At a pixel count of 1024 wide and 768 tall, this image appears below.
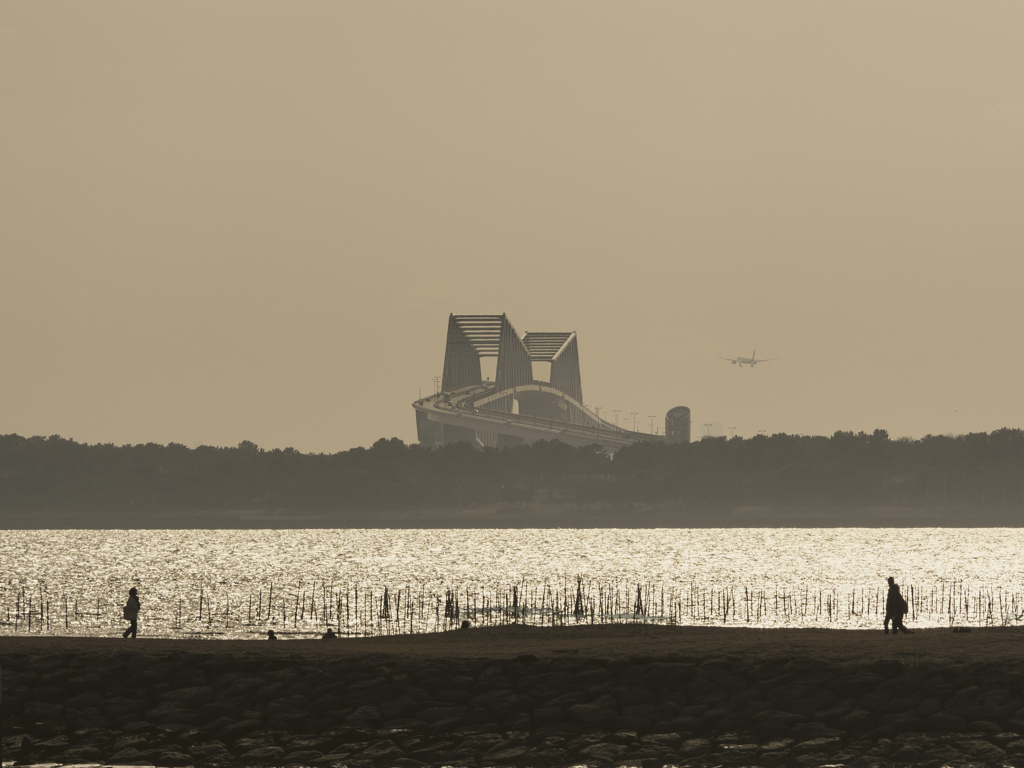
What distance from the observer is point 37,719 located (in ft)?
85.4

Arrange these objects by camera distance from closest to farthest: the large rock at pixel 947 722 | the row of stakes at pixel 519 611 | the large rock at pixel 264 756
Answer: the large rock at pixel 947 722 < the large rock at pixel 264 756 < the row of stakes at pixel 519 611

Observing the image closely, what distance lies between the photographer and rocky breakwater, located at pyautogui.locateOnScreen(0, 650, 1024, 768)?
78.1 ft

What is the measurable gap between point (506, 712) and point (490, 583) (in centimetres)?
6731

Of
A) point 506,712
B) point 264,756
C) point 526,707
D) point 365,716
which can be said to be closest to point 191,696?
point 264,756

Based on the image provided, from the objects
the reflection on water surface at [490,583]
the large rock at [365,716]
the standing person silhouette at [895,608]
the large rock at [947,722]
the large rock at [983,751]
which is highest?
the standing person silhouette at [895,608]

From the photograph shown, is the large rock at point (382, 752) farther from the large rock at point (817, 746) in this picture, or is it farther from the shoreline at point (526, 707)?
the large rock at point (817, 746)

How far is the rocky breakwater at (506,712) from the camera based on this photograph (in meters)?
23.8

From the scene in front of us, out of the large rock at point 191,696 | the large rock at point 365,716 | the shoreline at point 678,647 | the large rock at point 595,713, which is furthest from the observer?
the shoreline at point 678,647

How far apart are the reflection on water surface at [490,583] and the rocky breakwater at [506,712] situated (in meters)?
24.9

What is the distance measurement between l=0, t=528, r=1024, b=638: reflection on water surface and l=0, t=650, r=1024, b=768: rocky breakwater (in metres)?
24.9

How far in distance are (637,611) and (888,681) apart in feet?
101

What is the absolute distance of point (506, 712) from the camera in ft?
84.6

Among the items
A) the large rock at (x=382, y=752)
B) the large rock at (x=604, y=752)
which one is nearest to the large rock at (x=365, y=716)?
the large rock at (x=382, y=752)

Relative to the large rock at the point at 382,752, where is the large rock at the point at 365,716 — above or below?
above
